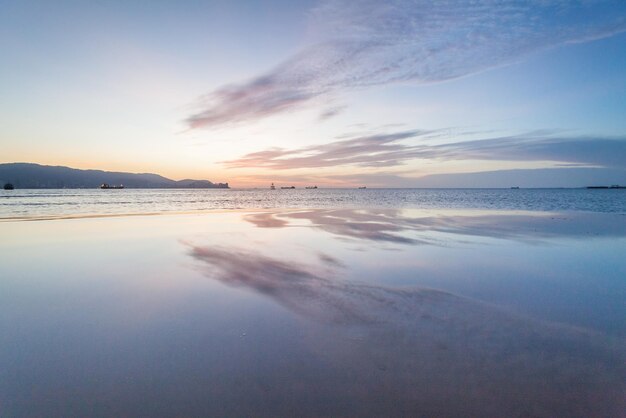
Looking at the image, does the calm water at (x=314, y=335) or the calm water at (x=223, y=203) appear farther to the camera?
the calm water at (x=223, y=203)

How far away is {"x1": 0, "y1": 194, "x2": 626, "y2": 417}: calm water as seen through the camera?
4.46 metres

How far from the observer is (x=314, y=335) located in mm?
6398

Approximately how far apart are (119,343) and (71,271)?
7097 mm

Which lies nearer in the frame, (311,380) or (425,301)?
(311,380)

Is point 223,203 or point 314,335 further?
point 223,203

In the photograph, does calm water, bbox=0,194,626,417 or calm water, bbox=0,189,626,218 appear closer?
calm water, bbox=0,194,626,417

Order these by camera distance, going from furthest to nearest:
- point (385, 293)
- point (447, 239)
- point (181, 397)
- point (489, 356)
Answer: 1. point (447, 239)
2. point (385, 293)
3. point (489, 356)
4. point (181, 397)

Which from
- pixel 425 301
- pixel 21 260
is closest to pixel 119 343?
pixel 425 301

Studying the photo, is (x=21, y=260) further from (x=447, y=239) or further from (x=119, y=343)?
(x=447, y=239)

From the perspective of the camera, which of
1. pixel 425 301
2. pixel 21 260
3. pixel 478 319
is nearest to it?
pixel 478 319

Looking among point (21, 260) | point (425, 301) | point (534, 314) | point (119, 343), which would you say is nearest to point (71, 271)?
point (21, 260)

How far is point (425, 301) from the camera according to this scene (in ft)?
27.2

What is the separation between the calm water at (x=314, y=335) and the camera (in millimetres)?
4461

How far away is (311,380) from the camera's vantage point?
4.89 m
